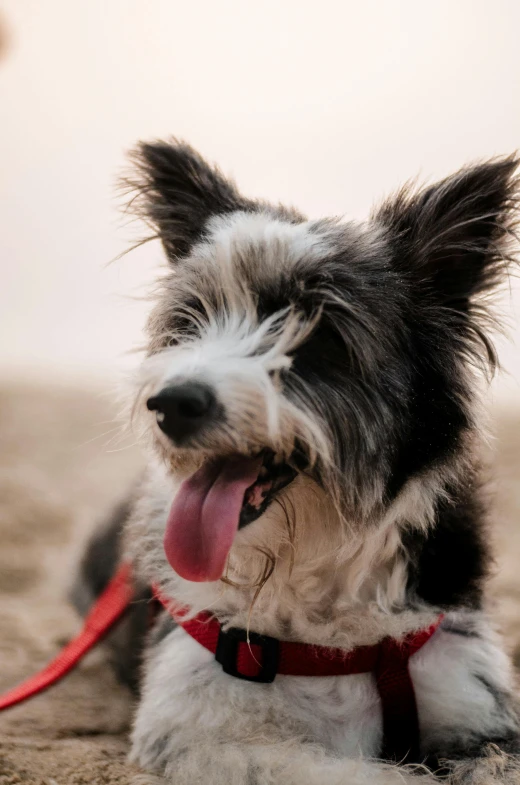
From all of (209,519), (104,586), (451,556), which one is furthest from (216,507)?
(104,586)

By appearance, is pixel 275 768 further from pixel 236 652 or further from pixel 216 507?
pixel 216 507

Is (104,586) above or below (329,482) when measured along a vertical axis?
below

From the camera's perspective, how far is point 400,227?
267 cm

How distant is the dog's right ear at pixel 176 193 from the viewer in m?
2.85

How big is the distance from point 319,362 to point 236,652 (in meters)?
0.89

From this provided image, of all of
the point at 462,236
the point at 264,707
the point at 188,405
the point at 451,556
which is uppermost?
the point at 462,236

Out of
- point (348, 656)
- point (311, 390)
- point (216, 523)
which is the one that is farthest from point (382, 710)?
point (311, 390)

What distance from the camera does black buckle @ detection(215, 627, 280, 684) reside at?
7.73 feet

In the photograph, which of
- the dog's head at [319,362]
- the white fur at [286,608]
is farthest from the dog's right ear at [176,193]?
the white fur at [286,608]

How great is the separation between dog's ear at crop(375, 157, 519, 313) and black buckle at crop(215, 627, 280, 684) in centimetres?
116

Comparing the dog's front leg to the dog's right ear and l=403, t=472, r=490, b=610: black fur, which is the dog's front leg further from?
the dog's right ear

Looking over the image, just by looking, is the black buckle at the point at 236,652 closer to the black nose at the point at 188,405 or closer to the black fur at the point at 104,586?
the black fur at the point at 104,586

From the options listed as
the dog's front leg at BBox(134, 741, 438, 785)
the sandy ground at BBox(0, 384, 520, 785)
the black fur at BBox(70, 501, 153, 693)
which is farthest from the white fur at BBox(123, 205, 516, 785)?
the black fur at BBox(70, 501, 153, 693)

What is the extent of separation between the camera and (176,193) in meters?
2.87
